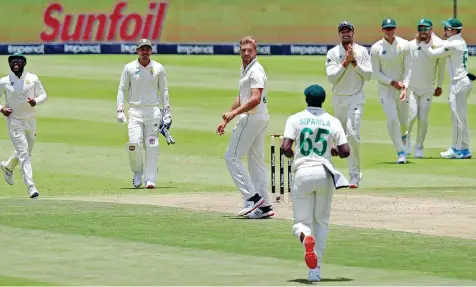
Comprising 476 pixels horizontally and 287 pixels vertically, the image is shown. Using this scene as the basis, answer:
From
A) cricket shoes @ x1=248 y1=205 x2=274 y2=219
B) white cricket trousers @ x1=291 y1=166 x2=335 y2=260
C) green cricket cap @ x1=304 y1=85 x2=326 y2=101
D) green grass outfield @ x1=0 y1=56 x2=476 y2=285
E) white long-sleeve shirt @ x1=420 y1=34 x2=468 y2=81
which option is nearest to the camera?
white cricket trousers @ x1=291 y1=166 x2=335 y2=260

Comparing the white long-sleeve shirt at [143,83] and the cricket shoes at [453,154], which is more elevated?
the white long-sleeve shirt at [143,83]

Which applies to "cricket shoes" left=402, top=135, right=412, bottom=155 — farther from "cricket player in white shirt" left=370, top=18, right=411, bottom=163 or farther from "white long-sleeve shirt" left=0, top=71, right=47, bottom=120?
"white long-sleeve shirt" left=0, top=71, right=47, bottom=120

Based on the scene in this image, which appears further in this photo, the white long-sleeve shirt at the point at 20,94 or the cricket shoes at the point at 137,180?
the cricket shoes at the point at 137,180

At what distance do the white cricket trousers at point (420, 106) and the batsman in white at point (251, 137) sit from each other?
9033 mm

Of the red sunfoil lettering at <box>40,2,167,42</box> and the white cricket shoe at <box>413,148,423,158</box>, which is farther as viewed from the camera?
the red sunfoil lettering at <box>40,2,167,42</box>

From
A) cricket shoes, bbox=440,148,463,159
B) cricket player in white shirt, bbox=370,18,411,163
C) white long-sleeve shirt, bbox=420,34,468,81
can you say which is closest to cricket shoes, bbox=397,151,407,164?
cricket player in white shirt, bbox=370,18,411,163

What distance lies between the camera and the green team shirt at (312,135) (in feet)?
40.8

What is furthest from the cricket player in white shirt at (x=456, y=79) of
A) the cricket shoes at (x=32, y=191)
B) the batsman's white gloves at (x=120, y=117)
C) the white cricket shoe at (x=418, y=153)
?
the cricket shoes at (x=32, y=191)

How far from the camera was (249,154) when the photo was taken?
56.0 feet

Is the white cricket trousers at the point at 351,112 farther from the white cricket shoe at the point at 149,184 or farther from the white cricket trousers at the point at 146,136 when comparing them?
the white cricket shoe at the point at 149,184

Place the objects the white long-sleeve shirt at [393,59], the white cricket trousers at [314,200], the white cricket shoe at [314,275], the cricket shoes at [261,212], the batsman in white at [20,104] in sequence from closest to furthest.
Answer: the white cricket shoe at [314,275], the white cricket trousers at [314,200], the cricket shoes at [261,212], the batsman in white at [20,104], the white long-sleeve shirt at [393,59]

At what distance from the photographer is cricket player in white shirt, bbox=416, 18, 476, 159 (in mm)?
25344

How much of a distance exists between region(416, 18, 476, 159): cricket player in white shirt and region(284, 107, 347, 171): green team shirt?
43.1 feet

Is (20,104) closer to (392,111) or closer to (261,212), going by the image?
(261,212)
